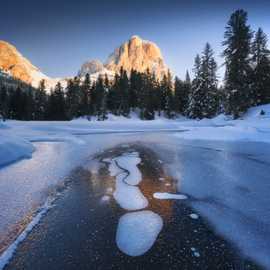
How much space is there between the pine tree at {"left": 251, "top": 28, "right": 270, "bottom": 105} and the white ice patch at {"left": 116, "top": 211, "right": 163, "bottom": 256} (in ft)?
107

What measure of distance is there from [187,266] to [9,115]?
223 ft

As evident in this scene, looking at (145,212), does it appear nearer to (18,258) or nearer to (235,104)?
(18,258)

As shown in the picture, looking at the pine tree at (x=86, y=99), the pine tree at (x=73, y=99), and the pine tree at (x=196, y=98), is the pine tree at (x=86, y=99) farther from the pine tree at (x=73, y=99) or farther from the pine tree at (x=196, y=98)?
the pine tree at (x=196, y=98)

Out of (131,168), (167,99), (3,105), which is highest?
(167,99)

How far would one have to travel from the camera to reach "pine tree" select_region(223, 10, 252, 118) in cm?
3070

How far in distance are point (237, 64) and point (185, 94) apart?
3416 cm

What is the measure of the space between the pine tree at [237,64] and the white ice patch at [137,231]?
30123mm

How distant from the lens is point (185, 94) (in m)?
65.5

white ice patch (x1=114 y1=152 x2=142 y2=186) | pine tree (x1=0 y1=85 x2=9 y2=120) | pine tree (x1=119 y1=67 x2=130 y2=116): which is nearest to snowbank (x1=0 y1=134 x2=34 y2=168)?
white ice patch (x1=114 y1=152 x2=142 y2=186)

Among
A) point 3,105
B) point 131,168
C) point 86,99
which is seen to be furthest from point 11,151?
point 3,105

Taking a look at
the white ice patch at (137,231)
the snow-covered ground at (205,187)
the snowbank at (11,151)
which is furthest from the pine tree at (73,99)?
the white ice patch at (137,231)

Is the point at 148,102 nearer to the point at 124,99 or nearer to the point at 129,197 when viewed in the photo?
the point at 124,99

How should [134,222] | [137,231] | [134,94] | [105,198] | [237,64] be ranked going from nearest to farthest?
[137,231] → [134,222] → [105,198] → [237,64] → [134,94]

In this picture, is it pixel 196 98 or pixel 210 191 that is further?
pixel 196 98
